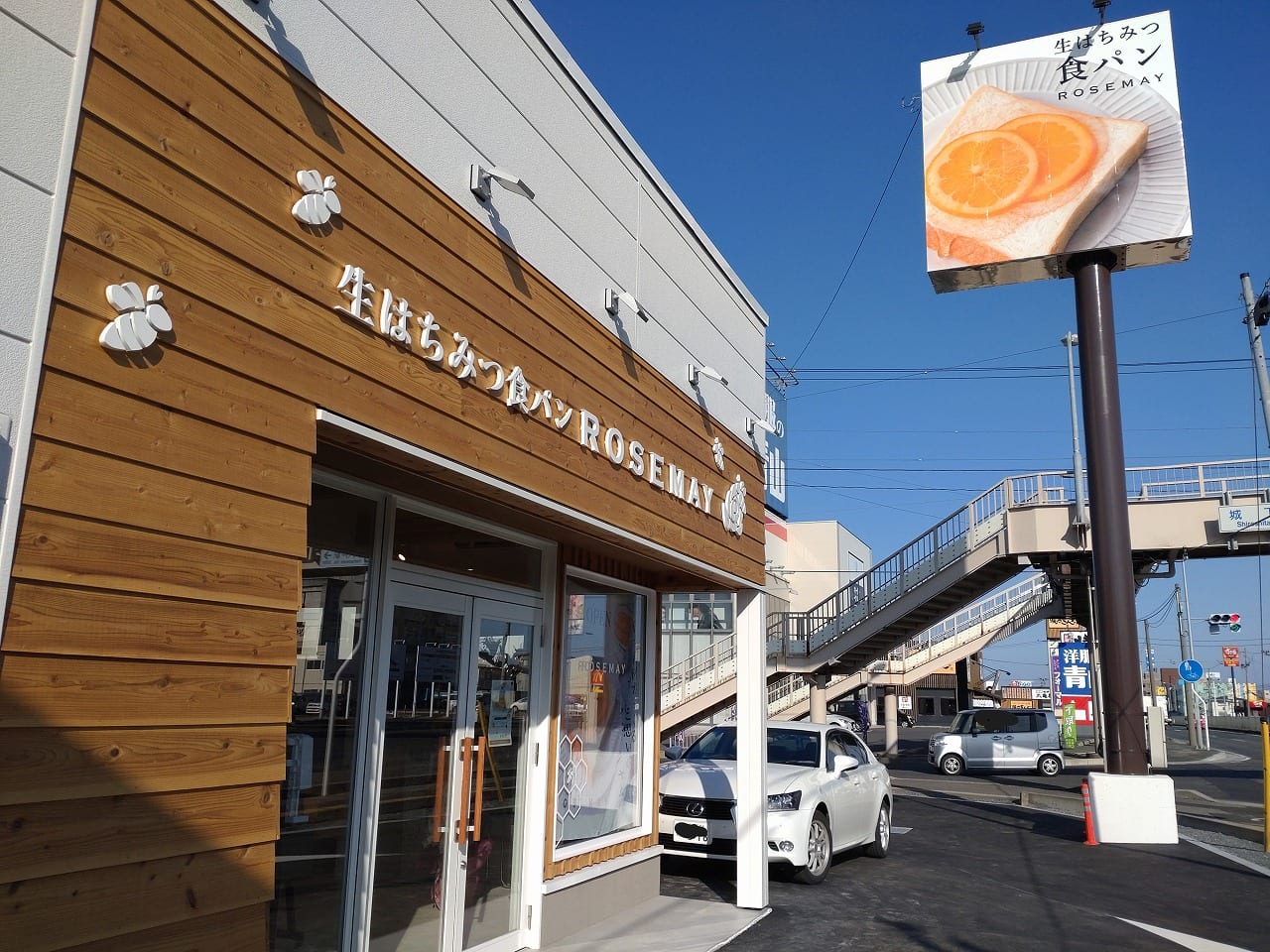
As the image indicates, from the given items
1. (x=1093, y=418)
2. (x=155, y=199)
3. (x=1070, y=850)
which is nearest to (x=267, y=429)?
(x=155, y=199)

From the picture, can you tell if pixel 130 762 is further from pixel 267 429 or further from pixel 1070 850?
pixel 1070 850

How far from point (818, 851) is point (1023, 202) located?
11.6 metres

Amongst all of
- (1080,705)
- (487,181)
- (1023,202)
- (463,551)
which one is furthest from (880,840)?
(1080,705)

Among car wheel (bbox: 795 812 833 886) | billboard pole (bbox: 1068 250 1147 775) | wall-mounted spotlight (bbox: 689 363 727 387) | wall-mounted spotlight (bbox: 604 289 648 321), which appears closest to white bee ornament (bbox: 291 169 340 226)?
wall-mounted spotlight (bbox: 604 289 648 321)

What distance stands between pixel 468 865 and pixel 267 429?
386cm

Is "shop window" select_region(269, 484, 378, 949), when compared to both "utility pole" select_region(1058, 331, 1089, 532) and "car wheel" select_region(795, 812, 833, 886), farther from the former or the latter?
"utility pole" select_region(1058, 331, 1089, 532)

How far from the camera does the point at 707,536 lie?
27.7 feet

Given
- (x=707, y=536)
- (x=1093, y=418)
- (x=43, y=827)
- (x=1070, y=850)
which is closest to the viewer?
(x=43, y=827)

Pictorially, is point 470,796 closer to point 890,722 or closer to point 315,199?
point 315,199

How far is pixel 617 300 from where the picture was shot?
689 cm

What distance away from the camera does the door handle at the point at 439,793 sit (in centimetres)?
616

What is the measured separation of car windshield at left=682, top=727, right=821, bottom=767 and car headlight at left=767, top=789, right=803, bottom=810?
3.38 feet

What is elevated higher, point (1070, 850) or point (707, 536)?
point (707, 536)

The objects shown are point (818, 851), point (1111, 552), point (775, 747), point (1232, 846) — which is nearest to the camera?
point (818, 851)
